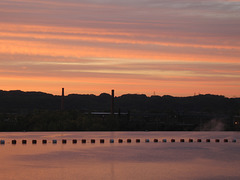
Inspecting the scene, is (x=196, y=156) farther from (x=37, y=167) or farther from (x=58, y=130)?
(x=58, y=130)

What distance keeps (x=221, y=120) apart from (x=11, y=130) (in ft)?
181

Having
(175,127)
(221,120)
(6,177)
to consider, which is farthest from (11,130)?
(6,177)

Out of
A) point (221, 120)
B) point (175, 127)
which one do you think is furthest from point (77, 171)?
point (221, 120)

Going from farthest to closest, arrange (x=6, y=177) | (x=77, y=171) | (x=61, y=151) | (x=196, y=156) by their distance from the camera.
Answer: (x=61, y=151), (x=196, y=156), (x=77, y=171), (x=6, y=177)

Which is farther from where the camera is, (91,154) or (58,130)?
(58,130)

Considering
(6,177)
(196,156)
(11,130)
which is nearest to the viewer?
(6,177)

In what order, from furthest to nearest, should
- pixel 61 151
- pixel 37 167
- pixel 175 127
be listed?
pixel 175 127, pixel 61 151, pixel 37 167

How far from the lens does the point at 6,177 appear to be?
1473 inches

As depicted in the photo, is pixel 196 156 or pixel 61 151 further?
pixel 61 151

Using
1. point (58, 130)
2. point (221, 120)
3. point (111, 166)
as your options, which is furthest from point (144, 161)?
point (221, 120)

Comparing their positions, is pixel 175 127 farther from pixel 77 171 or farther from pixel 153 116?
pixel 77 171

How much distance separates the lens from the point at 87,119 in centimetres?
12150

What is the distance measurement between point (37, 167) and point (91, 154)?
12.7 m

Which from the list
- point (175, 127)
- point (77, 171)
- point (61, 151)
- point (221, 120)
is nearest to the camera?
point (77, 171)
